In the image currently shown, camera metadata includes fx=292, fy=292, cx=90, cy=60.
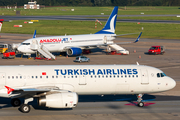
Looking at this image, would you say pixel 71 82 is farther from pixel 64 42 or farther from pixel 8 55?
pixel 8 55

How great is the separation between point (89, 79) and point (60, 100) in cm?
409

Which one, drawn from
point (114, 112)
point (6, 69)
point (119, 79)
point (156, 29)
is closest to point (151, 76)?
point (119, 79)

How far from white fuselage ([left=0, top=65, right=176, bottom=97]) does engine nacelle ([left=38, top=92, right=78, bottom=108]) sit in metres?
1.98

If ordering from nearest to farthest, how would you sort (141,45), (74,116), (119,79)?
(74,116) → (119,79) → (141,45)

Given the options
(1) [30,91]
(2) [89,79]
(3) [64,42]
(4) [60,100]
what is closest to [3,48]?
(3) [64,42]

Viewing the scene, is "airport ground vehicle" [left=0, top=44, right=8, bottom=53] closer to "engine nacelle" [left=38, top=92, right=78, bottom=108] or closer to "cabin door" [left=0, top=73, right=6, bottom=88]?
"cabin door" [left=0, top=73, right=6, bottom=88]

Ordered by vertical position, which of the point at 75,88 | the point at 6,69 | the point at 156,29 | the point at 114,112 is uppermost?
the point at 156,29

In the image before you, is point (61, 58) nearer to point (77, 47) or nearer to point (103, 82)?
point (77, 47)

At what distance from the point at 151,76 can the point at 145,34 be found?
80.5 metres

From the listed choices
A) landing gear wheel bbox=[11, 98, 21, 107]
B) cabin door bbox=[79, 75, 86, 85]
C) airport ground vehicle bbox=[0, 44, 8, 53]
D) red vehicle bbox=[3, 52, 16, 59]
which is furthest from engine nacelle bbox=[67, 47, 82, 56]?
cabin door bbox=[79, 75, 86, 85]

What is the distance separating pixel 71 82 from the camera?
29.4 m

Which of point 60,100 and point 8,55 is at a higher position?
point 8,55

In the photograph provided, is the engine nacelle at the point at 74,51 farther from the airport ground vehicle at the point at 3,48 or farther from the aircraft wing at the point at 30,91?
the aircraft wing at the point at 30,91

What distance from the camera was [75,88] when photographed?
29609mm
